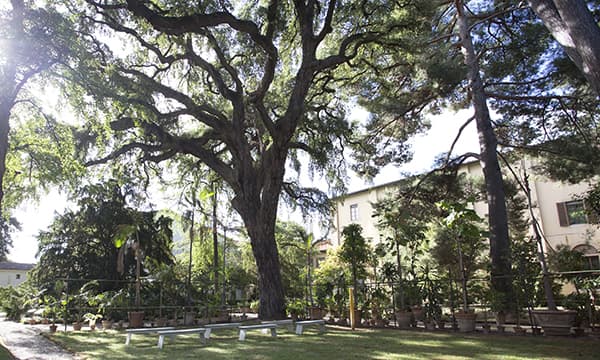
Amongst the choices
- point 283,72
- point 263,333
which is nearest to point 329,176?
point 283,72

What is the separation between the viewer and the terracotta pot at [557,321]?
8.05 m

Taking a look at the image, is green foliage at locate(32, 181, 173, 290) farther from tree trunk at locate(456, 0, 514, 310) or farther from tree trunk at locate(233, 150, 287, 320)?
tree trunk at locate(456, 0, 514, 310)

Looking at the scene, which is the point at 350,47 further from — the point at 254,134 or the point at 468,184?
the point at 468,184

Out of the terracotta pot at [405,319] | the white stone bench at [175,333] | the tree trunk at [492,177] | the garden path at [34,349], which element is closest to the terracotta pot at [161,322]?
the garden path at [34,349]

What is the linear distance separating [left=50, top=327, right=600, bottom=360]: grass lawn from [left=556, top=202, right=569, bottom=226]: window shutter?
1700 cm

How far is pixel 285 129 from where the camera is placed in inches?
535

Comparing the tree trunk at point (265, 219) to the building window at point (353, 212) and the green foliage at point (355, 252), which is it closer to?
the green foliage at point (355, 252)

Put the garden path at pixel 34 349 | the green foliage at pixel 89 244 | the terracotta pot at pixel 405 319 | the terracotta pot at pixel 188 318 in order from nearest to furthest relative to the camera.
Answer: the garden path at pixel 34 349 → the terracotta pot at pixel 405 319 → the terracotta pot at pixel 188 318 → the green foliage at pixel 89 244

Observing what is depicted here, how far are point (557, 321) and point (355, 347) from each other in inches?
177

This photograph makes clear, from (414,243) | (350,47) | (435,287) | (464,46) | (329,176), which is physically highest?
(350,47)

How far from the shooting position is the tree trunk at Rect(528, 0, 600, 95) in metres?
4.94

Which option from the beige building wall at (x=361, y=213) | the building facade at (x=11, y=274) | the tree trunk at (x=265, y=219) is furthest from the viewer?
the building facade at (x=11, y=274)

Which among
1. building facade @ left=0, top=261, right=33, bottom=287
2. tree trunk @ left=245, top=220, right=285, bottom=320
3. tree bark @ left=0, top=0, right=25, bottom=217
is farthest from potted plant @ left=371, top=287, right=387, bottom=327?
building facade @ left=0, top=261, right=33, bottom=287

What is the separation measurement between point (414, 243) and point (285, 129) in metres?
5.82
